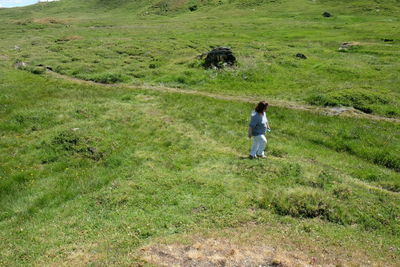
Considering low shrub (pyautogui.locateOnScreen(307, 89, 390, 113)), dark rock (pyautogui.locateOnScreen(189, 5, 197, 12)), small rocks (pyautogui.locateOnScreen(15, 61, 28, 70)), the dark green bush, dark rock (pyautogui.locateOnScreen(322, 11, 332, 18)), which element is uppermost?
dark rock (pyautogui.locateOnScreen(189, 5, 197, 12))

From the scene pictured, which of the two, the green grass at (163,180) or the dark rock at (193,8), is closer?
the green grass at (163,180)

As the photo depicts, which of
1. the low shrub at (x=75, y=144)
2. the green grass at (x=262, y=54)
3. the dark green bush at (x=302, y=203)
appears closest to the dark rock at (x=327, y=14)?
the green grass at (x=262, y=54)

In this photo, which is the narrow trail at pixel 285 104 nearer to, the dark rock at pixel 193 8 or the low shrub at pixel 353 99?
the low shrub at pixel 353 99

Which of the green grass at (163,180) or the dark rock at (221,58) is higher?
the dark rock at (221,58)

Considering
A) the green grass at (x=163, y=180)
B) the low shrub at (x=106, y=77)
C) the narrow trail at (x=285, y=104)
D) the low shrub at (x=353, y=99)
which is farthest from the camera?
the low shrub at (x=106, y=77)

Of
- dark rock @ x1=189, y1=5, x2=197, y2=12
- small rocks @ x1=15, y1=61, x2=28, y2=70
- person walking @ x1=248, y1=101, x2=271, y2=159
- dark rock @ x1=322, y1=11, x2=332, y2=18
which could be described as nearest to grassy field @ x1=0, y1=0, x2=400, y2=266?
person walking @ x1=248, y1=101, x2=271, y2=159

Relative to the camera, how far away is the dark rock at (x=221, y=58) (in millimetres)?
46531

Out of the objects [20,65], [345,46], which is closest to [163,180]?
[20,65]

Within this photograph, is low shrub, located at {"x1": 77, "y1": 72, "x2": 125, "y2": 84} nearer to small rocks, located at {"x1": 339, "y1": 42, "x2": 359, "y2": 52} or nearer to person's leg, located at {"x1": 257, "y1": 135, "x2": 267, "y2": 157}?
person's leg, located at {"x1": 257, "y1": 135, "x2": 267, "y2": 157}

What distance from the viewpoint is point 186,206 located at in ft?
54.1

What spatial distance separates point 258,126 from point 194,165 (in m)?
4.69

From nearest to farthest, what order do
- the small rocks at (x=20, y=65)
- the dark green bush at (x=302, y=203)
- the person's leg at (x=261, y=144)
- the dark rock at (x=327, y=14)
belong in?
1. the dark green bush at (x=302, y=203)
2. the person's leg at (x=261, y=144)
3. the small rocks at (x=20, y=65)
4. the dark rock at (x=327, y=14)

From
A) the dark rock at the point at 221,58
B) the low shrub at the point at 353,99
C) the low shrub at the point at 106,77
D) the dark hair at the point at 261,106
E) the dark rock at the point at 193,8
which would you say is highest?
the dark rock at the point at 193,8

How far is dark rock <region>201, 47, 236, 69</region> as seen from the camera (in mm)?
46531
